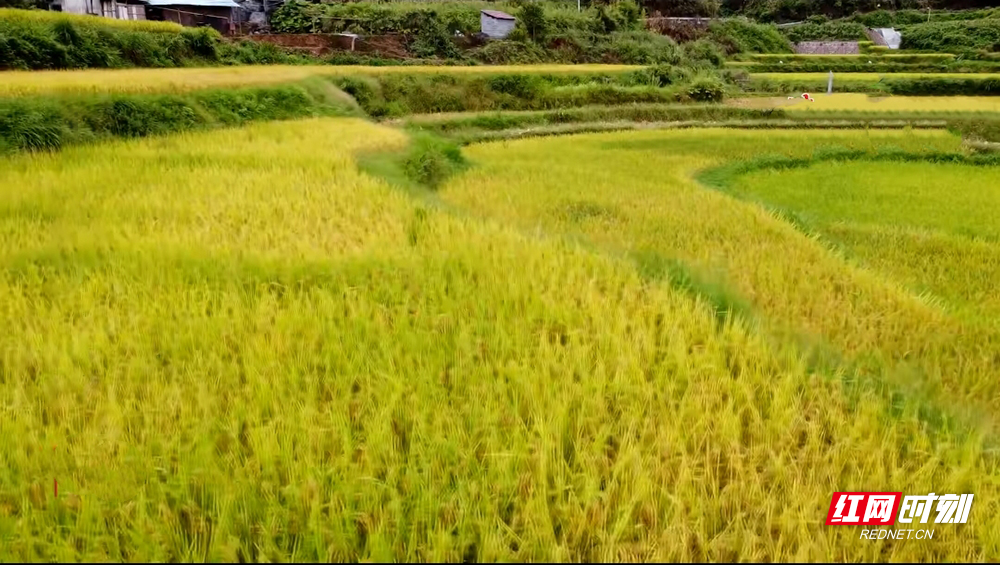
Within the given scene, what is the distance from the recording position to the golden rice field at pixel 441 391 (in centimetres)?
150

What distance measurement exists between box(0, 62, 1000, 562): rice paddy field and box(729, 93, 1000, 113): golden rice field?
43.3ft

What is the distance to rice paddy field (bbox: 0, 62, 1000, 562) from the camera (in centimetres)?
150

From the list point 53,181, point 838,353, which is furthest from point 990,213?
point 53,181

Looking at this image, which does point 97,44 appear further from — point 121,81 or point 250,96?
point 250,96

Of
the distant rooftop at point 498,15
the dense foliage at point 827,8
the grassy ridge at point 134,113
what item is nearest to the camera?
the grassy ridge at point 134,113

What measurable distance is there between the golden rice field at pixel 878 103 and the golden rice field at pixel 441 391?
13881 millimetres

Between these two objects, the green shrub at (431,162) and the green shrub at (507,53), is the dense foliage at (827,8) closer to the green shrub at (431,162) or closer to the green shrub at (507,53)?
the green shrub at (507,53)

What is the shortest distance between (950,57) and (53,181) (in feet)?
102

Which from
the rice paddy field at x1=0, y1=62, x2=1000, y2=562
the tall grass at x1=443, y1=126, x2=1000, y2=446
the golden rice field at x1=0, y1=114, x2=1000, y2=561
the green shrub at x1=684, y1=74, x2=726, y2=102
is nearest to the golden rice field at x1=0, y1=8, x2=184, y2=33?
the tall grass at x1=443, y1=126, x2=1000, y2=446

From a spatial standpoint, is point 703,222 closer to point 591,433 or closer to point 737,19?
point 591,433

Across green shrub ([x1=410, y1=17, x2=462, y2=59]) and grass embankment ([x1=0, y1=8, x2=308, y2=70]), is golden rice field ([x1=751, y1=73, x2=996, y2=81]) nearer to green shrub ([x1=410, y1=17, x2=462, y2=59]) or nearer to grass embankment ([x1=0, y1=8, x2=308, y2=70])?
green shrub ([x1=410, y1=17, x2=462, y2=59])

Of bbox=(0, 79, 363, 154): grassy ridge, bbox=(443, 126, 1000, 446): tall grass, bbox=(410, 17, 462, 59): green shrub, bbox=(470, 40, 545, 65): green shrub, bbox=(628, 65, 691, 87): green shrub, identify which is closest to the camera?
bbox=(443, 126, 1000, 446): tall grass

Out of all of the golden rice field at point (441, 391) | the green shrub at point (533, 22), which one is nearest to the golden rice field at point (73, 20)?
the golden rice field at point (441, 391)

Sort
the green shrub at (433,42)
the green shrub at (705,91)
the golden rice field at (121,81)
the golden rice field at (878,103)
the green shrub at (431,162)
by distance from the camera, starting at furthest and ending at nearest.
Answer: the green shrub at (433,42), the green shrub at (705,91), the golden rice field at (878,103), the golden rice field at (121,81), the green shrub at (431,162)
